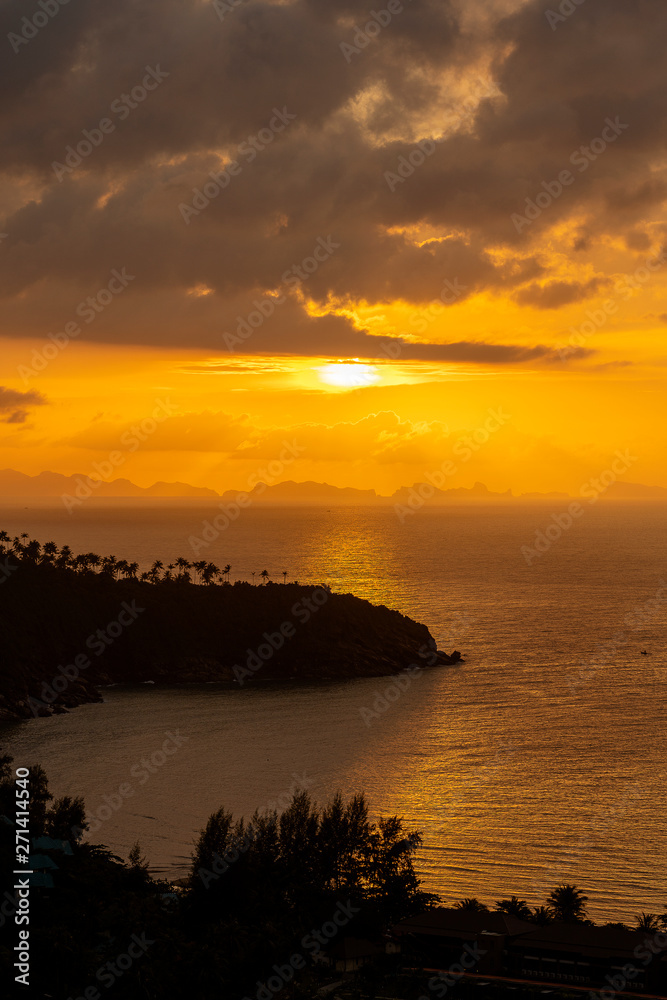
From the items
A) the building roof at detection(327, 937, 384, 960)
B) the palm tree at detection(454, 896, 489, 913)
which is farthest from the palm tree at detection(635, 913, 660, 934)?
the building roof at detection(327, 937, 384, 960)

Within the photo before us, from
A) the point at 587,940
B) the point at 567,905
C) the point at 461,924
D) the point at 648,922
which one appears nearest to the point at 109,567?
the point at 567,905

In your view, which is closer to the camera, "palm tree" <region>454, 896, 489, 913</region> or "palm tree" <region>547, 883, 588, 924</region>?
"palm tree" <region>454, 896, 489, 913</region>

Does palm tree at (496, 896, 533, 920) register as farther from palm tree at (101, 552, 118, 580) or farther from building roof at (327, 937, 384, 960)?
palm tree at (101, 552, 118, 580)

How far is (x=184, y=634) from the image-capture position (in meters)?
120

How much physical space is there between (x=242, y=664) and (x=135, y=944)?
81.7m

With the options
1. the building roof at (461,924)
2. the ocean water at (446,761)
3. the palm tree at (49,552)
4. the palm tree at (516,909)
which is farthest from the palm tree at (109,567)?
the building roof at (461,924)

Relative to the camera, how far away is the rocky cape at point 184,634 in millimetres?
111438

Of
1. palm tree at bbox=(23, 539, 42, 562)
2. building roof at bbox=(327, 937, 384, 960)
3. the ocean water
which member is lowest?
building roof at bbox=(327, 937, 384, 960)

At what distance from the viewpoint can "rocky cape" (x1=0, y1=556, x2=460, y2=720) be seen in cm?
11144

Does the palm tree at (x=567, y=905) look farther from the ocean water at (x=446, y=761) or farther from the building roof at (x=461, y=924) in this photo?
the ocean water at (x=446, y=761)

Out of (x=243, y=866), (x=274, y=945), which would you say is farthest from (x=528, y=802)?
(x=274, y=945)

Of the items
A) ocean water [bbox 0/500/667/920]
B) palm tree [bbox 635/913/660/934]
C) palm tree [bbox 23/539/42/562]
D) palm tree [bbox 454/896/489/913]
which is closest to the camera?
palm tree [bbox 635/913/660/934]

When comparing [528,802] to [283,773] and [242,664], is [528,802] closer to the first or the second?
[283,773]

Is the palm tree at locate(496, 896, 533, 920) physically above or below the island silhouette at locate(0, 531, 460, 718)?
below
